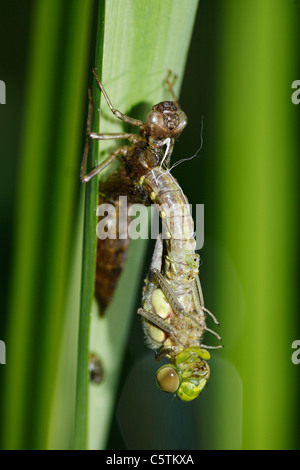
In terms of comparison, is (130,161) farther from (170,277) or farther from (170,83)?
(170,277)

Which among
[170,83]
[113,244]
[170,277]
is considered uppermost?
[170,83]

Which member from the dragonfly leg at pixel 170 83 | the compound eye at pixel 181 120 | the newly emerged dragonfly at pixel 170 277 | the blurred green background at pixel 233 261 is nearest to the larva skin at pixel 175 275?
the newly emerged dragonfly at pixel 170 277

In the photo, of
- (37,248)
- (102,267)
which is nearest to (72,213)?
(37,248)

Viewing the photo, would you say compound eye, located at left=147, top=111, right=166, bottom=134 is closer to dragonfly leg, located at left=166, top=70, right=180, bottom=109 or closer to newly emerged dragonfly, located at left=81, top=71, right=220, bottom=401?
newly emerged dragonfly, located at left=81, top=71, right=220, bottom=401

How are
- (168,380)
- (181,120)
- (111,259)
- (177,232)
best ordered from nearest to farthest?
(168,380)
(177,232)
(181,120)
(111,259)

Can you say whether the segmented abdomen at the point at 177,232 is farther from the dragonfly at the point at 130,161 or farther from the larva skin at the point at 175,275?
the dragonfly at the point at 130,161

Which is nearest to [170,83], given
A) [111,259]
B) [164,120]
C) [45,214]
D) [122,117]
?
[164,120]

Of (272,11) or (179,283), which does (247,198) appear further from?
(272,11)

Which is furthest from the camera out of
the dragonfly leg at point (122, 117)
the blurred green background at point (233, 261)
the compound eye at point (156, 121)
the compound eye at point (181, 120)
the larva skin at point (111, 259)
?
the larva skin at point (111, 259)
